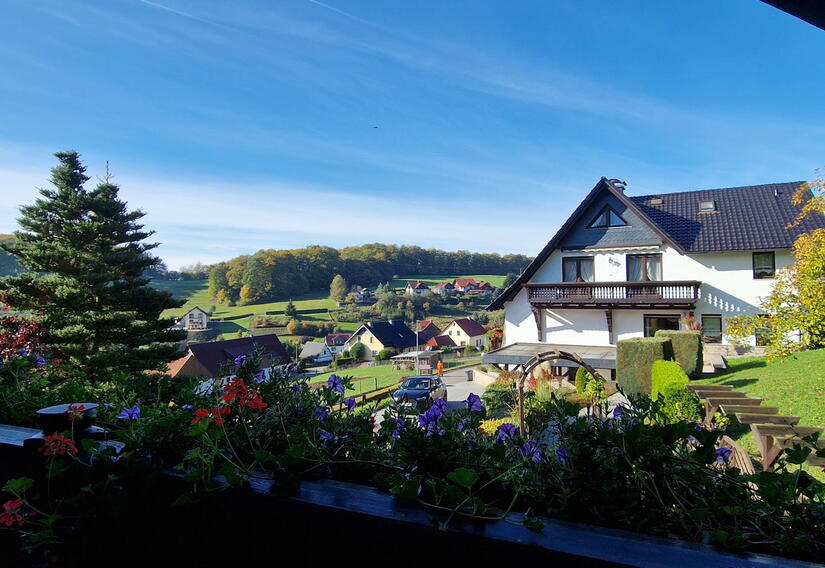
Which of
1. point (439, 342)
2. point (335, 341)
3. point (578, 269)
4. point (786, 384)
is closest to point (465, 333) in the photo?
point (439, 342)

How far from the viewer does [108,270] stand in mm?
18953

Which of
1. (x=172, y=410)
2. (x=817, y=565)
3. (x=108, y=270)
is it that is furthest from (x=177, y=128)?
(x=817, y=565)

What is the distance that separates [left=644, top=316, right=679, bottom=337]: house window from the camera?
16875 mm

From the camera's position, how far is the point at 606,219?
1820cm

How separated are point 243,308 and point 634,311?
59.4m

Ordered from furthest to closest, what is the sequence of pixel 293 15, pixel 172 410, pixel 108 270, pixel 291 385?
pixel 108 270
pixel 293 15
pixel 291 385
pixel 172 410

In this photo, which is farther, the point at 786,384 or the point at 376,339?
the point at 376,339

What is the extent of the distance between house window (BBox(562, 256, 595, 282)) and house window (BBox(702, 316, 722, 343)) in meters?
4.25

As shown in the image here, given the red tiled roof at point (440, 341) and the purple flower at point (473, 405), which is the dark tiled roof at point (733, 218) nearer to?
the purple flower at point (473, 405)

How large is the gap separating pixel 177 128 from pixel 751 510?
86.7 ft

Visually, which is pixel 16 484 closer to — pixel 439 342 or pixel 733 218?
pixel 733 218

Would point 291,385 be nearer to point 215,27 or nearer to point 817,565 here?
point 817,565

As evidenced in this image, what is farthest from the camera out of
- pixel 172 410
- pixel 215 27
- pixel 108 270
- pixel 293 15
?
pixel 108 270

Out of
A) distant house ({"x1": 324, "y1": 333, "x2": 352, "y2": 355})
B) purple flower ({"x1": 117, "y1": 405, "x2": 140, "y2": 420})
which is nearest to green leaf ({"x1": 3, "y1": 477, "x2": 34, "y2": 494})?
purple flower ({"x1": 117, "y1": 405, "x2": 140, "y2": 420})
